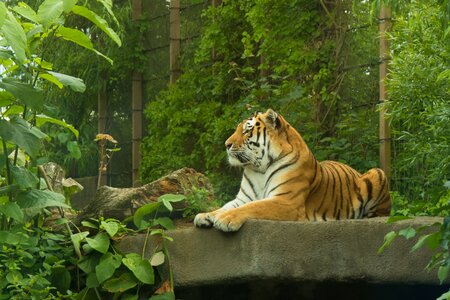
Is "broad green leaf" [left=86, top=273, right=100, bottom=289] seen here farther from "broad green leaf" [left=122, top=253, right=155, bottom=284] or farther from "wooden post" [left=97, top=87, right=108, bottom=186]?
"wooden post" [left=97, top=87, right=108, bottom=186]

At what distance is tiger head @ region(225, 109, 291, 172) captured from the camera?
17.2ft

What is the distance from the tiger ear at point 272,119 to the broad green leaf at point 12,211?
1389 millimetres

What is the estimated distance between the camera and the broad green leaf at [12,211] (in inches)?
179

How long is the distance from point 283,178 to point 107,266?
0.97 m

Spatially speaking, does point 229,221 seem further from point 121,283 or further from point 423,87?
point 423,87

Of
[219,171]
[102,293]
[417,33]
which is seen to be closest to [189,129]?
[219,171]

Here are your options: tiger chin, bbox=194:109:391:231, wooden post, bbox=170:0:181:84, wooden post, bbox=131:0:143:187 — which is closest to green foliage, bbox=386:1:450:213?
tiger chin, bbox=194:109:391:231

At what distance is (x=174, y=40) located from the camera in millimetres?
10914

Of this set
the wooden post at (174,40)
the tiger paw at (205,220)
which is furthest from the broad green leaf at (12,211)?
the wooden post at (174,40)

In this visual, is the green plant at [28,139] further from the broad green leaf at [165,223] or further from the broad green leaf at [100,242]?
the broad green leaf at [165,223]

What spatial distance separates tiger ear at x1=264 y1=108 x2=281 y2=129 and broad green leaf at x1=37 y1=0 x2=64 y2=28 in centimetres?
133

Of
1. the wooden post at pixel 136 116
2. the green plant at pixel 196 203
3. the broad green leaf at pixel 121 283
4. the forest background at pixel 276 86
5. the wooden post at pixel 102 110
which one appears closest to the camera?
the broad green leaf at pixel 121 283

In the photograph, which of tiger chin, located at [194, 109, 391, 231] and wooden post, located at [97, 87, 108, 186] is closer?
tiger chin, located at [194, 109, 391, 231]

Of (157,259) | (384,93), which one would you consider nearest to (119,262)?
(157,259)
